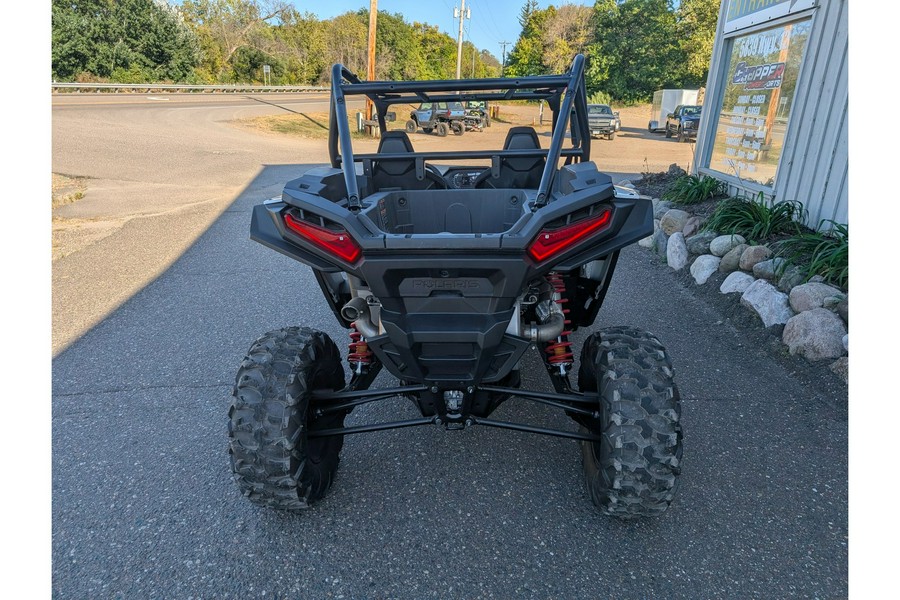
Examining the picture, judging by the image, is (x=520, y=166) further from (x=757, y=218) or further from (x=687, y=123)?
(x=687, y=123)

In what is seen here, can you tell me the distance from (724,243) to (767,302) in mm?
1223

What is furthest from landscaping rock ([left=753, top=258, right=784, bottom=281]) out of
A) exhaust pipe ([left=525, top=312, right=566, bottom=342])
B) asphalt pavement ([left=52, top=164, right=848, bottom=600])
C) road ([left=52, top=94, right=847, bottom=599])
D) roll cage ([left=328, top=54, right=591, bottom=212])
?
exhaust pipe ([left=525, top=312, right=566, bottom=342])

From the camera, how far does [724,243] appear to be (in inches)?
206

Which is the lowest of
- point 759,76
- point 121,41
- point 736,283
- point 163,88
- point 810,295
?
point 736,283

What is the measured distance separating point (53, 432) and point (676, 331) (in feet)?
13.9

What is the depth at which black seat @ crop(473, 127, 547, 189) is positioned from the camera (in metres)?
3.69

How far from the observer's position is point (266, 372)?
88.5 inches

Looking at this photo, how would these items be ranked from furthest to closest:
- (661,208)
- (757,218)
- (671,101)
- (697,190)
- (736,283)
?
(671,101)
(661,208)
(697,190)
(757,218)
(736,283)

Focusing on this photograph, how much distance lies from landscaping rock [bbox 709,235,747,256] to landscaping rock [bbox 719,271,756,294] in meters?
0.49

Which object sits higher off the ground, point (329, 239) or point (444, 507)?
point (329, 239)

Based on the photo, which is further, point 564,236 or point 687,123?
point 687,123

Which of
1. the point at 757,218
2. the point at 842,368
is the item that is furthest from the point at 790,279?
the point at 757,218

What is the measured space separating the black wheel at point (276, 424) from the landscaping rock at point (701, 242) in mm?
4546

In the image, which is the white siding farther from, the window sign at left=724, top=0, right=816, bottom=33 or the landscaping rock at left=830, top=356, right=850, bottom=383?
the landscaping rock at left=830, top=356, right=850, bottom=383
